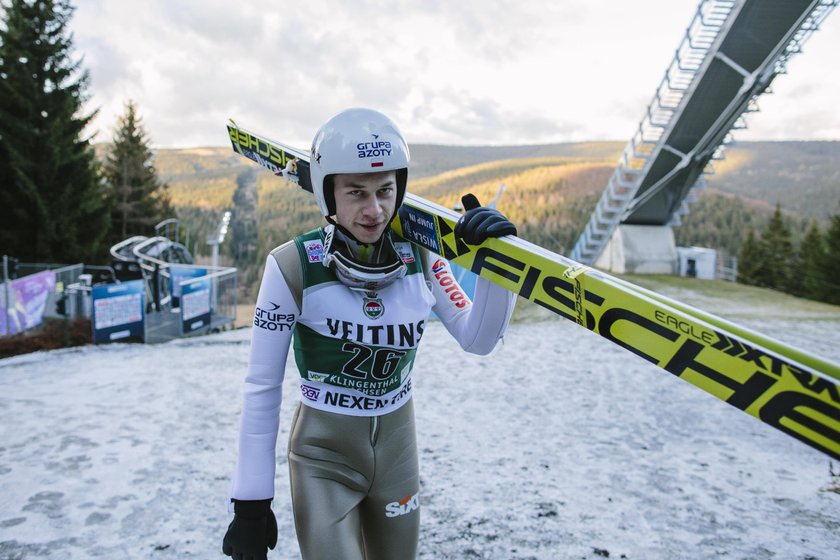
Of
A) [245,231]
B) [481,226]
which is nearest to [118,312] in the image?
[481,226]

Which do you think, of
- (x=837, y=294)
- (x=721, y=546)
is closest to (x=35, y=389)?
(x=721, y=546)

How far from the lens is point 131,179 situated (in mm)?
40125

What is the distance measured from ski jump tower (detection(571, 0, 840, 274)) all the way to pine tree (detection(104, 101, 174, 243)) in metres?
31.8

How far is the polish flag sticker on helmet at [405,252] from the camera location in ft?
7.72

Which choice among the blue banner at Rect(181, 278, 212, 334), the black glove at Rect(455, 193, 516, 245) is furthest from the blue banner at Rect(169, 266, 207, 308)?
the black glove at Rect(455, 193, 516, 245)

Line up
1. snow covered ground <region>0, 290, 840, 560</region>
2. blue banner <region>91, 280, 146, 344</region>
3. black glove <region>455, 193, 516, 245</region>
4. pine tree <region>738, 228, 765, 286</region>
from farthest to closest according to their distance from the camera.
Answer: pine tree <region>738, 228, 765, 286</region> → blue banner <region>91, 280, 146, 344</region> → snow covered ground <region>0, 290, 840, 560</region> → black glove <region>455, 193, 516, 245</region>

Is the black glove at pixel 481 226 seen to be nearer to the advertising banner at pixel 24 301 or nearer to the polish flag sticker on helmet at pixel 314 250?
the polish flag sticker on helmet at pixel 314 250

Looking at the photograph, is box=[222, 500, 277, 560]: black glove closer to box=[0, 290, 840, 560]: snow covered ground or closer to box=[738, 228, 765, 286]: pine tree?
box=[0, 290, 840, 560]: snow covered ground

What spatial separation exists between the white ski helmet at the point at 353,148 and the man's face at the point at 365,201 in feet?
0.15

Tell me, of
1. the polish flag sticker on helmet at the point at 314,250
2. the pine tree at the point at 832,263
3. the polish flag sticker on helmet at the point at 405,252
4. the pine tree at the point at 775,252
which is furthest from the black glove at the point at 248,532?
the pine tree at the point at 775,252

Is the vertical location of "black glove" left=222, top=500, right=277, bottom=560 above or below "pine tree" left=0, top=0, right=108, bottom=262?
below

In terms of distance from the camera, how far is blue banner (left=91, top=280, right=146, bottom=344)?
1215 cm

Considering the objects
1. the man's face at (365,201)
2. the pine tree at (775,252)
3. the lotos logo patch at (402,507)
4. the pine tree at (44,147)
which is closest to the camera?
the man's face at (365,201)

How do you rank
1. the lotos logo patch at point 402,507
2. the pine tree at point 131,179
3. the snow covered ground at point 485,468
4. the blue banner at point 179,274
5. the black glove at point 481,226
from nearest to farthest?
1. the black glove at point 481,226
2. the lotos logo patch at point 402,507
3. the snow covered ground at point 485,468
4. the blue banner at point 179,274
5. the pine tree at point 131,179
